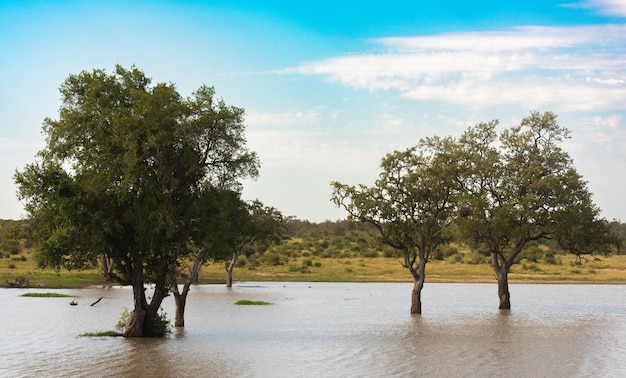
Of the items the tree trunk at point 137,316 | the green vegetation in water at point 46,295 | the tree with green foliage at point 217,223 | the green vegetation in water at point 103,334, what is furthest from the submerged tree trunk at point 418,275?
the green vegetation in water at point 46,295

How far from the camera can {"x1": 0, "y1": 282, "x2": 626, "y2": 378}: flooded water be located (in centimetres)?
2722

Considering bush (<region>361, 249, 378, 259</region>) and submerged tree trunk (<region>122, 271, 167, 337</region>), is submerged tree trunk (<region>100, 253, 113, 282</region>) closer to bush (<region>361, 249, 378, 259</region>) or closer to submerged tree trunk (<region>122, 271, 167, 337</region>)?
submerged tree trunk (<region>122, 271, 167, 337</region>)

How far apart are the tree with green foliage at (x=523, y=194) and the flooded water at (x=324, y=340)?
548 centimetres

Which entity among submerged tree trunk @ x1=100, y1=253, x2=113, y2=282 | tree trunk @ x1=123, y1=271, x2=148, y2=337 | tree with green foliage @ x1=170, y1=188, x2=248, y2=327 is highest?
tree with green foliage @ x1=170, y1=188, x2=248, y2=327

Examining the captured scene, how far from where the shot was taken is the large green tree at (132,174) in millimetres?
33781

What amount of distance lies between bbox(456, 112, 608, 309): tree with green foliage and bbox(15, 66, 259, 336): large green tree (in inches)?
808

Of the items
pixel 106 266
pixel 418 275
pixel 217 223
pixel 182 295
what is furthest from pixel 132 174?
pixel 106 266

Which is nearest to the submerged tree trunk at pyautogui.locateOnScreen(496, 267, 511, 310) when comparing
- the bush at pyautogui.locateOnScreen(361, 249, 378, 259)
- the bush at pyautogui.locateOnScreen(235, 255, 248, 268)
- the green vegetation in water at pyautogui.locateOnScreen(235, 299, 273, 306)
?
the green vegetation in water at pyautogui.locateOnScreen(235, 299, 273, 306)

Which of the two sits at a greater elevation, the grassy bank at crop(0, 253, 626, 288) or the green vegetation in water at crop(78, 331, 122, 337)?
the grassy bank at crop(0, 253, 626, 288)

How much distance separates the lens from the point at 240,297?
221 feet

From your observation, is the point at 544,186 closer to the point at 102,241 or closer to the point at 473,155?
the point at 473,155

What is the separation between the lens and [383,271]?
105000mm

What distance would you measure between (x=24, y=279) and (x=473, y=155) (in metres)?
43.1

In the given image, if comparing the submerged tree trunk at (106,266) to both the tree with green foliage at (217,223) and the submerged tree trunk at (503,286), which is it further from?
the submerged tree trunk at (503,286)
